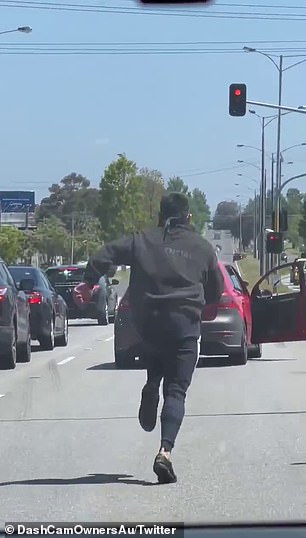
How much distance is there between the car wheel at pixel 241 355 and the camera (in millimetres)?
19953

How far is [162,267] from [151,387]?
987 millimetres

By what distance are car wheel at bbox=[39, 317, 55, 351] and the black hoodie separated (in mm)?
14386

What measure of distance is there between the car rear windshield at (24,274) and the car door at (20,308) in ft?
8.94

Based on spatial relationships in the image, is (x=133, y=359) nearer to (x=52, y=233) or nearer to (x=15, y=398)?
(x=15, y=398)

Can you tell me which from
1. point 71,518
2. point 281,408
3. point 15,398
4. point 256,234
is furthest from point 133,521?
point 256,234

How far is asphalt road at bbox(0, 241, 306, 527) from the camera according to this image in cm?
875

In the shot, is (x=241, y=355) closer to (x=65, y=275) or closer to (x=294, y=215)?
(x=65, y=275)

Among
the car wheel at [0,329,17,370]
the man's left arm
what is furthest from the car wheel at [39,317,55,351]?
the man's left arm

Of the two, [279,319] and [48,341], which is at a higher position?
[279,319]

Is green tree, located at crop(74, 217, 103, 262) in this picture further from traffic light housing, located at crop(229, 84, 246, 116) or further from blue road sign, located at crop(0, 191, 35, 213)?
traffic light housing, located at crop(229, 84, 246, 116)

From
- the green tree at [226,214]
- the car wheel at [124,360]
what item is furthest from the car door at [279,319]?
the green tree at [226,214]

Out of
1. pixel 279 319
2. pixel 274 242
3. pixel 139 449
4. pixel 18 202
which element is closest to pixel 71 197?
pixel 18 202

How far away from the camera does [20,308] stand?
66.8ft

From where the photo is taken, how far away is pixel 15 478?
9984 mm
